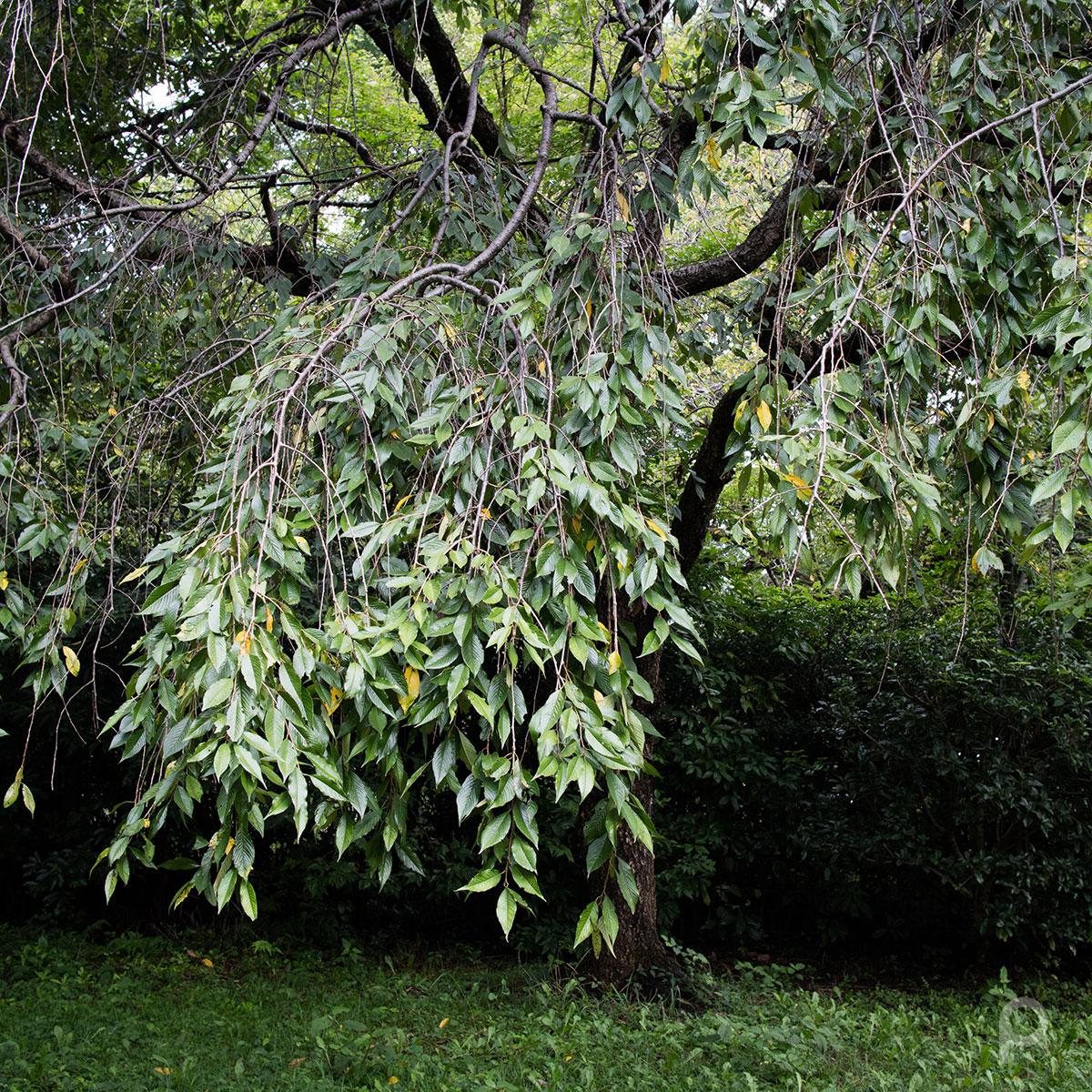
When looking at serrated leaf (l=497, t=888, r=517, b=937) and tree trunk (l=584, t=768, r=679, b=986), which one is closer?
serrated leaf (l=497, t=888, r=517, b=937)

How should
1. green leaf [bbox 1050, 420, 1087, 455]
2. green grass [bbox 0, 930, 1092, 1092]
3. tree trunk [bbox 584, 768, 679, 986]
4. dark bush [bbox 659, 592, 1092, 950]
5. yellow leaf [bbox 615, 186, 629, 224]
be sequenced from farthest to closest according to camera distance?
1. dark bush [bbox 659, 592, 1092, 950]
2. tree trunk [bbox 584, 768, 679, 986]
3. green grass [bbox 0, 930, 1092, 1092]
4. yellow leaf [bbox 615, 186, 629, 224]
5. green leaf [bbox 1050, 420, 1087, 455]

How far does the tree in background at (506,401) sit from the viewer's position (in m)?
1.85

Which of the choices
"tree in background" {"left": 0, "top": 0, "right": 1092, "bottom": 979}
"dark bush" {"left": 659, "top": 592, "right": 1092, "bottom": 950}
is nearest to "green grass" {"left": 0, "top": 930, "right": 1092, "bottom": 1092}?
"dark bush" {"left": 659, "top": 592, "right": 1092, "bottom": 950}

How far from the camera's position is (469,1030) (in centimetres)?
410

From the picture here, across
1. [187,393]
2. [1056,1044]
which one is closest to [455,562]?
[187,393]

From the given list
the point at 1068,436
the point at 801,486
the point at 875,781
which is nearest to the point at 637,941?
the point at 875,781

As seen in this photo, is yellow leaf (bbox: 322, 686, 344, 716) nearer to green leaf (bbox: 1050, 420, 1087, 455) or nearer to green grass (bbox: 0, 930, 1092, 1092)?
green leaf (bbox: 1050, 420, 1087, 455)

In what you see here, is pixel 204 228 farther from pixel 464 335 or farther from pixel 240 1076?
pixel 240 1076

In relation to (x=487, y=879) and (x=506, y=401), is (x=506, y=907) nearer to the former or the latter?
(x=487, y=879)

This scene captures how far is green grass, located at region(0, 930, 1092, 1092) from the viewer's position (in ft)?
11.3

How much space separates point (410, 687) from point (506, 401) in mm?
746

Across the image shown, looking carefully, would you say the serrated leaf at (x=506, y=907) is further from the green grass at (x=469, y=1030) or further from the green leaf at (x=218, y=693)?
the green grass at (x=469, y=1030)

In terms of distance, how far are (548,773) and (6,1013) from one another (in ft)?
11.9

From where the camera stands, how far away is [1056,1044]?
3828 millimetres
